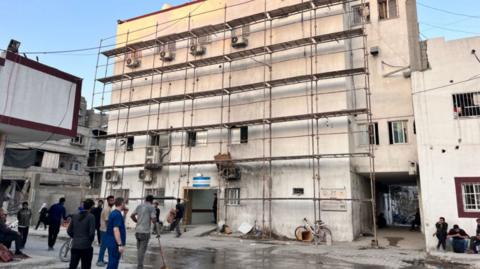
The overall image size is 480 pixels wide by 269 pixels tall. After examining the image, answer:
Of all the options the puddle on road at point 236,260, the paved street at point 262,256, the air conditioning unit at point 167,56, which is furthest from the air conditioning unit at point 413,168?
the air conditioning unit at point 167,56

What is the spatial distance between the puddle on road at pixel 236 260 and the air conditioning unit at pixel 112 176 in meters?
9.53

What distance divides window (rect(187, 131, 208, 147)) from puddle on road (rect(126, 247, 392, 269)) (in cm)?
793

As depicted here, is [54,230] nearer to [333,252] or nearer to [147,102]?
[333,252]

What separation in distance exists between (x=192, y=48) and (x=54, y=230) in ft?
41.3

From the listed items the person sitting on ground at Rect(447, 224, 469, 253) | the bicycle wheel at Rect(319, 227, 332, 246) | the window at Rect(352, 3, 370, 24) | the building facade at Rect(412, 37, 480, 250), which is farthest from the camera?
the window at Rect(352, 3, 370, 24)

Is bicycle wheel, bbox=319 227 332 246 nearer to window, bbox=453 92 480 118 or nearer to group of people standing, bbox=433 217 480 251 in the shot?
group of people standing, bbox=433 217 480 251

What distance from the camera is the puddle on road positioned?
1000 centimetres

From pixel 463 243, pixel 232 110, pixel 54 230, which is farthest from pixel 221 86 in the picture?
pixel 463 243

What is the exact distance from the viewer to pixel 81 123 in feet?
127

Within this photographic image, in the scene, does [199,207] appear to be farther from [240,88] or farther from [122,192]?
[240,88]

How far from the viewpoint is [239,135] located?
18.9 meters

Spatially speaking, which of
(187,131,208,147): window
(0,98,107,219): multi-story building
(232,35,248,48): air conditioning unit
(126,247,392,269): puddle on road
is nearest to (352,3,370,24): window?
(232,35,248,48): air conditioning unit

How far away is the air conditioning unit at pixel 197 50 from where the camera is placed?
20.7 m

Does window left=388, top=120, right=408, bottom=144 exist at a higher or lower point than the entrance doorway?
higher
